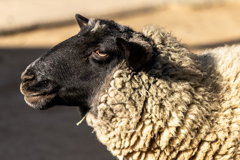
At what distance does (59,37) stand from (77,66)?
7.53 meters

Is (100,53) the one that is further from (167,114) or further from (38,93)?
(167,114)

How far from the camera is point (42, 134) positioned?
6906 mm

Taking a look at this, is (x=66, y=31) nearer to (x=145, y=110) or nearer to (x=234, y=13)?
(x=234, y=13)

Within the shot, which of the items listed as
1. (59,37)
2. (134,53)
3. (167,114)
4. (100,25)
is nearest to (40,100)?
(100,25)

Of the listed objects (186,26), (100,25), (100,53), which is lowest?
(100,53)

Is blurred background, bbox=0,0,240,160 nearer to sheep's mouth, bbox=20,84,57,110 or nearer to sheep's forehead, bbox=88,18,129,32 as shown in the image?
sheep's mouth, bbox=20,84,57,110

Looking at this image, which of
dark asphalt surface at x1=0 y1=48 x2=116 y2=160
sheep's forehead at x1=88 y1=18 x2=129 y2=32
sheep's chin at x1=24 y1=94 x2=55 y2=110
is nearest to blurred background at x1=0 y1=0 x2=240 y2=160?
dark asphalt surface at x1=0 y1=48 x2=116 y2=160

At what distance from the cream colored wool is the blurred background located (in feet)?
9.79

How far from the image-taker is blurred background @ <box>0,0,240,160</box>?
6.60 m

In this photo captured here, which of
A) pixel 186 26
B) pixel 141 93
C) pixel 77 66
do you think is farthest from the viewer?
pixel 186 26

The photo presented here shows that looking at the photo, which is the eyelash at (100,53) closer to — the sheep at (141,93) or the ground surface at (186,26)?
the sheep at (141,93)

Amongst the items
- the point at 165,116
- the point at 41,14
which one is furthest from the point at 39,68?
the point at 41,14

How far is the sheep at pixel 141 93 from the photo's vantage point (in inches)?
135

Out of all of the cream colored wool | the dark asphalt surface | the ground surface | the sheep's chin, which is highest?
the ground surface
